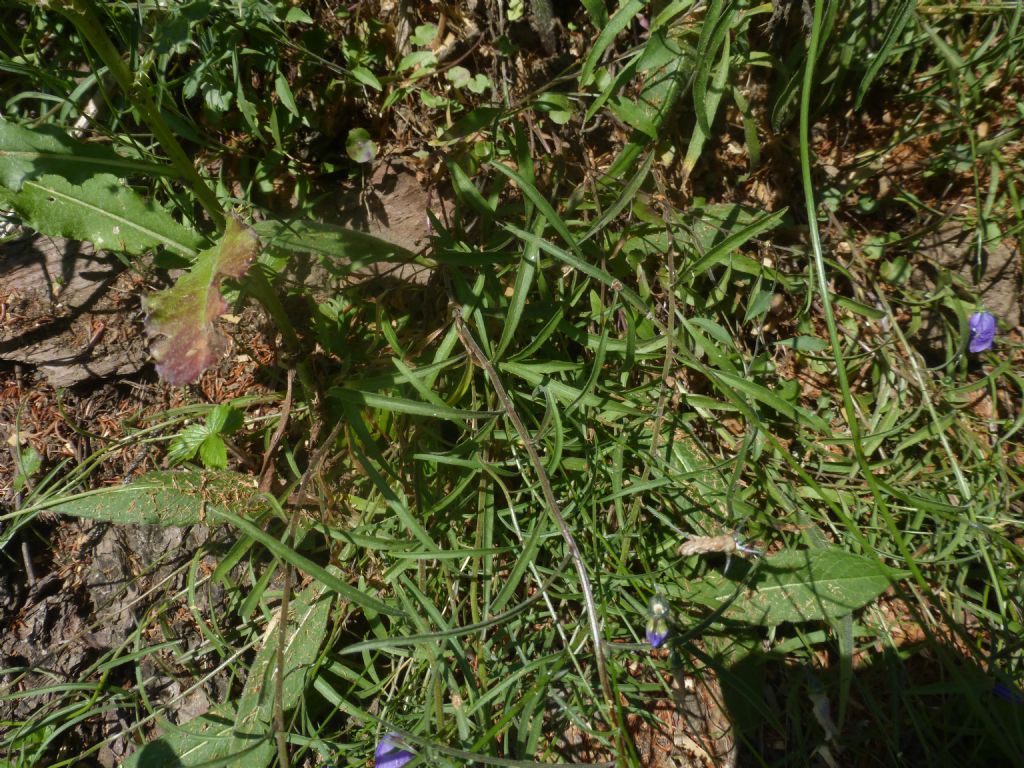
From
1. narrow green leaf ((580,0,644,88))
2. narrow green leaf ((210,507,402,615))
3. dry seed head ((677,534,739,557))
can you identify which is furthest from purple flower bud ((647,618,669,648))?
narrow green leaf ((580,0,644,88))

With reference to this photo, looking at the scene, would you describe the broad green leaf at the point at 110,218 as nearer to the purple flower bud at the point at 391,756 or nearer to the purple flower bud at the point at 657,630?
the purple flower bud at the point at 391,756

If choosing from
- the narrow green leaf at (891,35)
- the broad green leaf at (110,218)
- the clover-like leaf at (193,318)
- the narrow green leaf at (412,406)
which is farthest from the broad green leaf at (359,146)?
the narrow green leaf at (891,35)

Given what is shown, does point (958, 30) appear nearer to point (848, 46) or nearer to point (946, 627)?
point (848, 46)

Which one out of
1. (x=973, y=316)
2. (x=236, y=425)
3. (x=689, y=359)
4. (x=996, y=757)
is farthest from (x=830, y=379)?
(x=236, y=425)

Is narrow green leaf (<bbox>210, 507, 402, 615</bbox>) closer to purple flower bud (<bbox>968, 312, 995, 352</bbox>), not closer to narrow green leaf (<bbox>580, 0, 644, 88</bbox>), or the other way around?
narrow green leaf (<bbox>580, 0, 644, 88</bbox>)

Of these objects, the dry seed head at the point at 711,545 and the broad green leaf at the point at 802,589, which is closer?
the dry seed head at the point at 711,545

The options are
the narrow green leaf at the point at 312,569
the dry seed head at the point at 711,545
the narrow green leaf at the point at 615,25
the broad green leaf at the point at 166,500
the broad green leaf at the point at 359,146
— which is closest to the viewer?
the narrow green leaf at the point at 312,569
